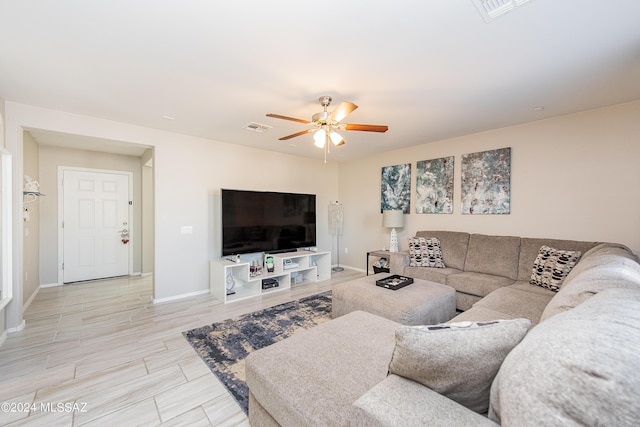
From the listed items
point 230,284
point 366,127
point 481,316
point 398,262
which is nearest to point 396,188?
point 398,262

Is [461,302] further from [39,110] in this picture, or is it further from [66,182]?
[66,182]

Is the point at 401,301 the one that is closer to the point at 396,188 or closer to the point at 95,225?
the point at 396,188

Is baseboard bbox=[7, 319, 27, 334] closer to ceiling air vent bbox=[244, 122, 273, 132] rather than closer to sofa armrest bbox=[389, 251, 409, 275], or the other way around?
ceiling air vent bbox=[244, 122, 273, 132]

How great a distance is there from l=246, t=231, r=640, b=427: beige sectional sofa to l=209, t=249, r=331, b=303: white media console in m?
2.36

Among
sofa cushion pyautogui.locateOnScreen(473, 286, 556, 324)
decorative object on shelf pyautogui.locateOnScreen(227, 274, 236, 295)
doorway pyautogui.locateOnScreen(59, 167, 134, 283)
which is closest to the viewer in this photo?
sofa cushion pyautogui.locateOnScreen(473, 286, 556, 324)

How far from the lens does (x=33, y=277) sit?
3953mm

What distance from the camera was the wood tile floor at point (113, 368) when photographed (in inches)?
67.6

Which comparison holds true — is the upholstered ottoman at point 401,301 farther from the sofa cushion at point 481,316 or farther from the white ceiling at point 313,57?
the white ceiling at point 313,57

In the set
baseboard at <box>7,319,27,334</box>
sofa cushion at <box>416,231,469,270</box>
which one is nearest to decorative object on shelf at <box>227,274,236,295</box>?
baseboard at <box>7,319,27,334</box>

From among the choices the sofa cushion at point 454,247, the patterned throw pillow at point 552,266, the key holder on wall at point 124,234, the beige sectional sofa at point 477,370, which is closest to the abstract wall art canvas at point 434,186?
the sofa cushion at point 454,247

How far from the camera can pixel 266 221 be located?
448cm

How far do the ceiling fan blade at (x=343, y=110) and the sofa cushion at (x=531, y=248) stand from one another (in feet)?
9.19

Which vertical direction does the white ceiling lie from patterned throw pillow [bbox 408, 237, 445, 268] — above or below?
above

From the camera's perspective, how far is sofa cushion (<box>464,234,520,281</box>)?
3.33m
